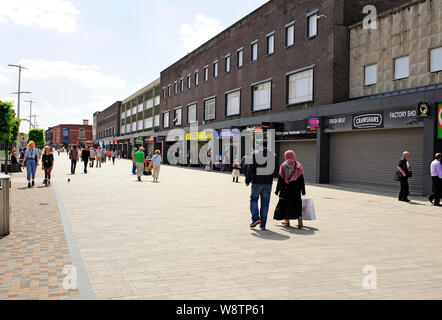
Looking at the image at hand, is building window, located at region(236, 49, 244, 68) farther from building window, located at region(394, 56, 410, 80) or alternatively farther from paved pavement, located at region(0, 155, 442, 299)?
paved pavement, located at region(0, 155, 442, 299)

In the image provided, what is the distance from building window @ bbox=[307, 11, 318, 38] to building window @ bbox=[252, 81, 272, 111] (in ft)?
15.0

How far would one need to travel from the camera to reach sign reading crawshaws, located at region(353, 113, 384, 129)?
17.4 m

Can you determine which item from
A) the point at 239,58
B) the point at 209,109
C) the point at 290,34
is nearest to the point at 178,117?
the point at 209,109

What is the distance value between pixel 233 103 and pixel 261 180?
24.2 m

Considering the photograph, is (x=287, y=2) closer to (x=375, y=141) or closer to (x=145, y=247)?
(x=375, y=141)

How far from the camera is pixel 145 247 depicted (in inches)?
245

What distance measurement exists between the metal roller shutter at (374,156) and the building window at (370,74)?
2432 mm

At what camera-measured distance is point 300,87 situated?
23.1m

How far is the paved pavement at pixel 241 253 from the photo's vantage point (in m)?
4.31

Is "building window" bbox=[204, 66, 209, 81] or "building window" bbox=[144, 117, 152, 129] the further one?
"building window" bbox=[144, 117, 152, 129]

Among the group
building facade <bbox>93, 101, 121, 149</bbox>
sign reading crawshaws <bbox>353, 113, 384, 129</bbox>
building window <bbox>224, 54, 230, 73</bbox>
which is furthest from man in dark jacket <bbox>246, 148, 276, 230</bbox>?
building facade <bbox>93, 101, 121, 149</bbox>

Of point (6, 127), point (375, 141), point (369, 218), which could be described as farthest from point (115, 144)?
point (369, 218)

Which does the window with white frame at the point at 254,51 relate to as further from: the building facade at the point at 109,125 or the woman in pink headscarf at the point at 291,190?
the building facade at the point at 109,125

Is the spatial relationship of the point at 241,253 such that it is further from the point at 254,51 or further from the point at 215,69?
the point at 215,69
